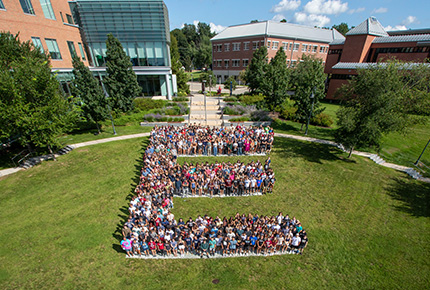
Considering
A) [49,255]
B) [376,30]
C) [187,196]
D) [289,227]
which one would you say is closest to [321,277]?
[289,227]

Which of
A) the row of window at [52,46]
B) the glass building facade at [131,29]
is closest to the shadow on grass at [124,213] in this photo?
the row of window at [52,46]

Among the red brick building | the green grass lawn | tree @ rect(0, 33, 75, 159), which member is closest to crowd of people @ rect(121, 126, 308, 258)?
the green grass lawn

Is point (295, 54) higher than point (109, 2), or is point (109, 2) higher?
point (109, 2)

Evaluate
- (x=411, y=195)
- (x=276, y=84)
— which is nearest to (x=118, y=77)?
A: (x=276, y=84)

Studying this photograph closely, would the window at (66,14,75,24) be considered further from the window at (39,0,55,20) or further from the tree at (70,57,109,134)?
the tree at (70,57,109,134)

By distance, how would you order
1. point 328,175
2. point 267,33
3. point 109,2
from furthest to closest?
point 267,33, point 109,2, point 328,175

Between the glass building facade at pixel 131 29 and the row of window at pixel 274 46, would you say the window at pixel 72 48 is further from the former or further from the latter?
the row of window at pixel 274 46

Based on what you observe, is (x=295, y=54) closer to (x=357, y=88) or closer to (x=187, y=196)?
(x=357, y=88)
